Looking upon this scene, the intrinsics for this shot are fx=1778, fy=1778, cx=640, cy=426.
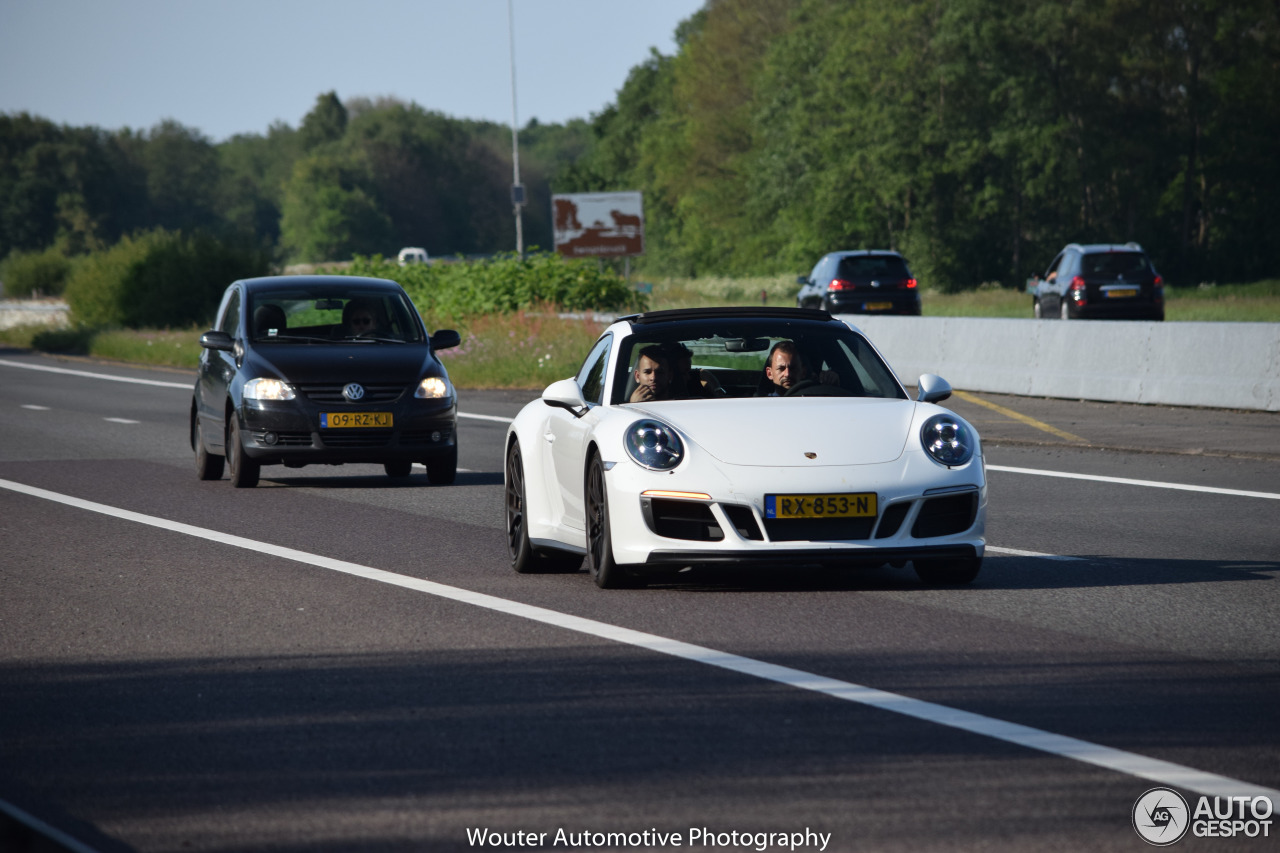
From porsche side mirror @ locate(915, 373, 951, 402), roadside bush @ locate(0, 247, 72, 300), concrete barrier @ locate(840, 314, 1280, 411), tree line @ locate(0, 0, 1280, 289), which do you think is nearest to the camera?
porsche side mirror @ locate(915, 373, 951, 402)

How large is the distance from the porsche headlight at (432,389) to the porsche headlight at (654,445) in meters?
6.37

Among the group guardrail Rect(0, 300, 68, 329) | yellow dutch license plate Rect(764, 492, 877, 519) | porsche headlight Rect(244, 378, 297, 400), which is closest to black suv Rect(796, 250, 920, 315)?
porsche headlight Rect(244, 378, 297, 400)

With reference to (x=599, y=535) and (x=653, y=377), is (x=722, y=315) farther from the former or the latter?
(x=599, y=535)

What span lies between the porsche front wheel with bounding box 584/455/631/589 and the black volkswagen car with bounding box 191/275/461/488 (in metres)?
5.82

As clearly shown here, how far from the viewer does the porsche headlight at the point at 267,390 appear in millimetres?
14039

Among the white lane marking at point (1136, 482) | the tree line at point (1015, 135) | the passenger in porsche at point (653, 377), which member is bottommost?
the white lane marking at point (1136, 482)

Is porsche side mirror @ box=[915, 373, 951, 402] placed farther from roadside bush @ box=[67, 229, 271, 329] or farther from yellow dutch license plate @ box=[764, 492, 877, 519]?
roadside bush @ box=[67, 229, 271, 329]

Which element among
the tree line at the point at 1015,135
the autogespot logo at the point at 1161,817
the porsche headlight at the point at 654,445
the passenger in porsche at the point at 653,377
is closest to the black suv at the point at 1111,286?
the passenger in porsche at the point at 653,377

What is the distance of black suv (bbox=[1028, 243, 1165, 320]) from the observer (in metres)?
32.6

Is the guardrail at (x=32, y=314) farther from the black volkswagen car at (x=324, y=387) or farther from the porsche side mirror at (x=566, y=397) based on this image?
the porsche side mirror at (x=566, y=397)

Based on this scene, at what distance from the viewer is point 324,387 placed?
46.4ft

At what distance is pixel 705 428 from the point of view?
823 cm

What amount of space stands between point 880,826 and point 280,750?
6.34 ft

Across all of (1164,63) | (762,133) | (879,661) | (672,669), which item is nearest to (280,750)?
(672,669)
